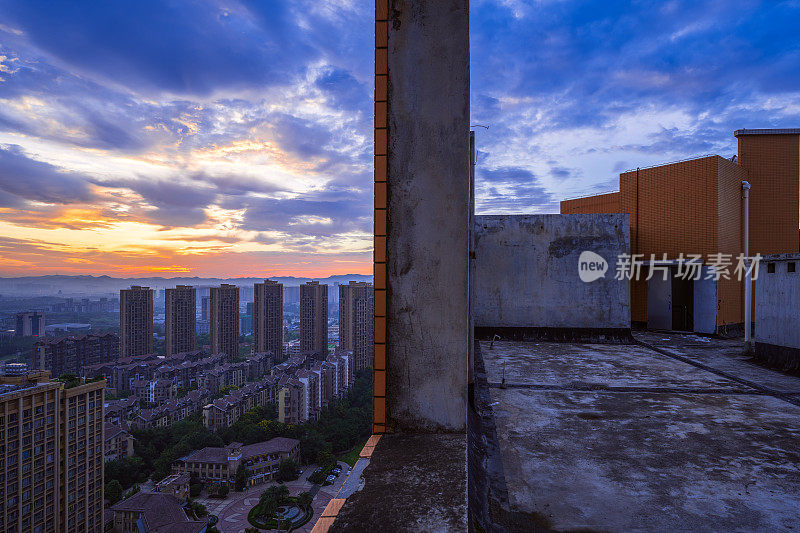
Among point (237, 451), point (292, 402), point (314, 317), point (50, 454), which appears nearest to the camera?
point (50, 454)

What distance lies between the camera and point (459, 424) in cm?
295

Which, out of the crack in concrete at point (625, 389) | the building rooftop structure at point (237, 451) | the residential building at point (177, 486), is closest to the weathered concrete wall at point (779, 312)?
the crack in concrete at point (625, 389)

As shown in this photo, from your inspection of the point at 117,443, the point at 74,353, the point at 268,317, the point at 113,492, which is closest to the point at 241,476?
the point at 113,492

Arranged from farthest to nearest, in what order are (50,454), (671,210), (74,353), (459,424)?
(74,353), (50,454), (671,210), (459,424)

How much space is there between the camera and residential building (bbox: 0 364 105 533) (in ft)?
66.9

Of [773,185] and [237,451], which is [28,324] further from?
[773,185]

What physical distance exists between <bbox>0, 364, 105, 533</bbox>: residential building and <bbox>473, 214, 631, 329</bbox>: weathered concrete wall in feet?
88.1

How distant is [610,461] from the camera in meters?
3.21

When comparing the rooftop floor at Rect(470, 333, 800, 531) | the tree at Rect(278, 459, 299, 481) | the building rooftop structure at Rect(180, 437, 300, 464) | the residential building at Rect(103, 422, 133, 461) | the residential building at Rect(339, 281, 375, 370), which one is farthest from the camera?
the residential building at Rect(339, 281, 375, 370)

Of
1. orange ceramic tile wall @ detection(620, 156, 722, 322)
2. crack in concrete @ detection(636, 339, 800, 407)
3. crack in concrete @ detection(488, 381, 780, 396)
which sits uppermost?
orange ceramic tile wall @ detection(620, 156, 722, 322)

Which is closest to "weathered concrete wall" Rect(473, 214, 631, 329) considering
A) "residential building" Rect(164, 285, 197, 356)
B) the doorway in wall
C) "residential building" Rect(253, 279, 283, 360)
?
the doorway in wall

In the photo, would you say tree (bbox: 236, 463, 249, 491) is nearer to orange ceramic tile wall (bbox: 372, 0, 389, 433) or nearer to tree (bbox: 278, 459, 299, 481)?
tree (bbox: 278, 459, 299, 481)

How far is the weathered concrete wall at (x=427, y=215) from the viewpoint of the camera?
9.84 feet

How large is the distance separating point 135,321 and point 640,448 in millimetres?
70657
